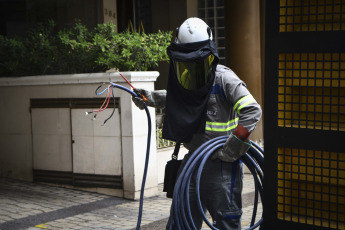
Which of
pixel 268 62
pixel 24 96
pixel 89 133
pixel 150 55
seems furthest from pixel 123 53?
pixel 268 62

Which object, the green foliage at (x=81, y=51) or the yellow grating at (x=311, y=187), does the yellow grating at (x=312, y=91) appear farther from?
the green foliage at (x=81, y=51)

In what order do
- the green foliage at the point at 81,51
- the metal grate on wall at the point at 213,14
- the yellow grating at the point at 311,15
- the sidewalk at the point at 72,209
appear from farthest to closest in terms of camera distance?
the metal grate on wall at the point at 213,14, the green foliage at the point at 81,51, the sidewalk at the point at 72,209, the yellow grating at the point at 311,15

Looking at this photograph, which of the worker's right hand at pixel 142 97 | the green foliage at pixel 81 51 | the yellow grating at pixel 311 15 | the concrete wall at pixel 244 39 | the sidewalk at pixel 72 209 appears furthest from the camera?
the concrete wall at pixel 244 39

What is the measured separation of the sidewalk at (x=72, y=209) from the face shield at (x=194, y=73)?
2.59 meters

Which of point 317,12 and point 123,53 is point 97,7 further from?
point 317,12

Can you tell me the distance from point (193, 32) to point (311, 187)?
1700 mm

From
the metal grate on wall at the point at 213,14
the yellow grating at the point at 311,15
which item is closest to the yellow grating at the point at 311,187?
the yellow grating at the point at 311,15

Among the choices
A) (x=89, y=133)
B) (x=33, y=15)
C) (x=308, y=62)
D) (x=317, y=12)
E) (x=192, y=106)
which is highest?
(x=33, y=15)

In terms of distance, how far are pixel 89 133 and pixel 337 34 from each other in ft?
19.4

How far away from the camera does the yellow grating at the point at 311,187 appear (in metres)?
3.25

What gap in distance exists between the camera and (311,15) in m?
3.29

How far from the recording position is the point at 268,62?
3.41m

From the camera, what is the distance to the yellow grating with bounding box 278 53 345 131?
10.5 feet

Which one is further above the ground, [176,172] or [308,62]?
[308,62]
